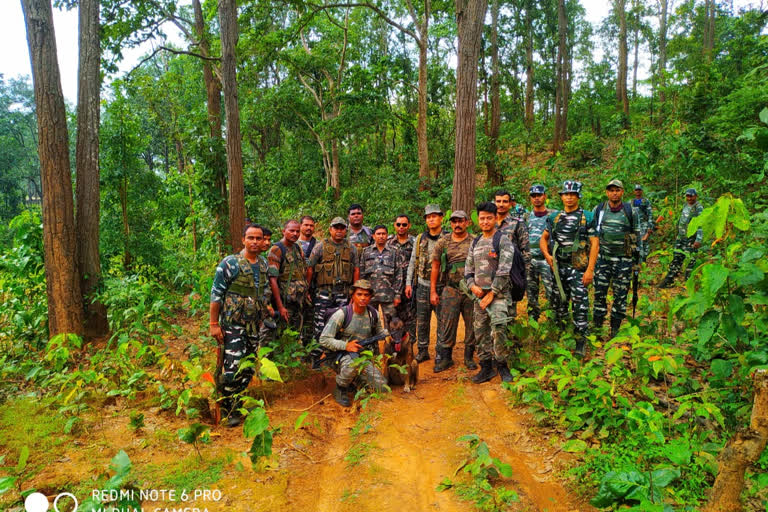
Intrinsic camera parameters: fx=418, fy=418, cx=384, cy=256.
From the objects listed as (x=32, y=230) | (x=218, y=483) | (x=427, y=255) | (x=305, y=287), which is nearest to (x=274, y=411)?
(x=218, y=483)

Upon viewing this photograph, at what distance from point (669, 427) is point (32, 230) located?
8745mm

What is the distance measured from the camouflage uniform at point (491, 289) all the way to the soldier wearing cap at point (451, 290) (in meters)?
0.32

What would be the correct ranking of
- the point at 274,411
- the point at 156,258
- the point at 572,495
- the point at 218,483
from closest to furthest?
the point at 572,495 → the point at 218,483 → the point at 274,411 → the point at 156,258

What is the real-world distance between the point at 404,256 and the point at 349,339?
65.2 inches

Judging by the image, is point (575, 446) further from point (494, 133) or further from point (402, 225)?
point (494, 133)

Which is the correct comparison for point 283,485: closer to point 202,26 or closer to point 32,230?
point 32,230

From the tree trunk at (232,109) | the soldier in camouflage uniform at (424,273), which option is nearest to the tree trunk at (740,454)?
the soldier in camouflage uniform at (424,273)

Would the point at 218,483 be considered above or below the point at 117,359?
below

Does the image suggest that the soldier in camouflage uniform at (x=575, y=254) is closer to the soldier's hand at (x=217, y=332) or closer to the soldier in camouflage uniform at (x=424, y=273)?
the soldier in camouflage uniform at (x=424, y=273)

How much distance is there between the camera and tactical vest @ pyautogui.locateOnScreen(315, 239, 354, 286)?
590 centimetres

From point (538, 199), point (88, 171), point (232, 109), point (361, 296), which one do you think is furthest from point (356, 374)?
point (232, 109)

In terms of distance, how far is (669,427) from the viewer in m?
3.39

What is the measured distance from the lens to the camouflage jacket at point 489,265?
188 inches

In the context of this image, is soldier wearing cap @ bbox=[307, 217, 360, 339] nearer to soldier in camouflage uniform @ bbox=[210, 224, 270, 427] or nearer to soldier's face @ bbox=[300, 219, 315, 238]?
soldier's face @ bbox=[300, 219, 315, 238]
